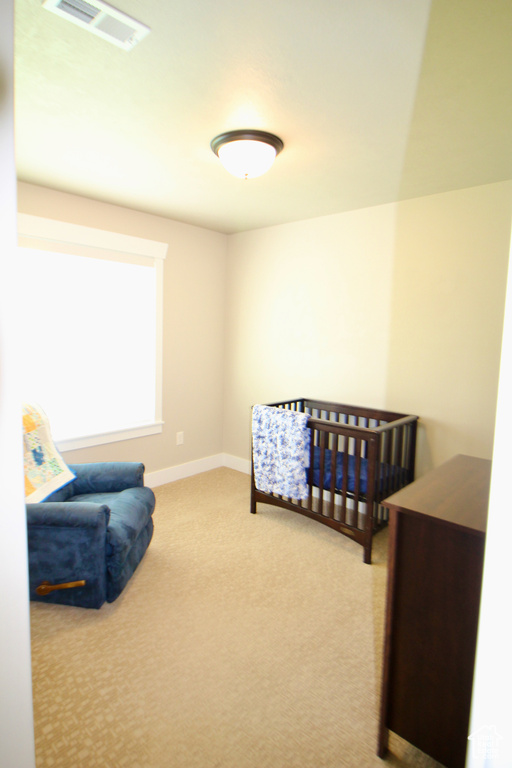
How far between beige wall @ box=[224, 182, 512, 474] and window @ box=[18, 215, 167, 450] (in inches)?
37.5

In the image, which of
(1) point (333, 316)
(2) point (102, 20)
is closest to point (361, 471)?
(1) point (333, 316)

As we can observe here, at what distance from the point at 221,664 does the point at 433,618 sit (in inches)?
39.1

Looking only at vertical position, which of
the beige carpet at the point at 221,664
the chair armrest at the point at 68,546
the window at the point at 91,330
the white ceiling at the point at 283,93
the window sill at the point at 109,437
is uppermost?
the white ceiling at the point at 283,93

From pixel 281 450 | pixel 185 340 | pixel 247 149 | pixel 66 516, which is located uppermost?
pixel 247 149

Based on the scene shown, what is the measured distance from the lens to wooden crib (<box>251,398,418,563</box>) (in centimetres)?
261

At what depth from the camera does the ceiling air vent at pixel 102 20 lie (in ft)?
4.06

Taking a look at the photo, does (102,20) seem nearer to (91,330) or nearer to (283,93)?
(283,93)

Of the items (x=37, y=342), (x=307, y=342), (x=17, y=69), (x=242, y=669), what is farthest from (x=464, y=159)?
(x=37, y=342)

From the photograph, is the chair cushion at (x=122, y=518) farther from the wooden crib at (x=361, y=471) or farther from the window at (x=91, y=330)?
the wooden crib at (x=361, y=471)

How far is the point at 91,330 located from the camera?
3.30 metres

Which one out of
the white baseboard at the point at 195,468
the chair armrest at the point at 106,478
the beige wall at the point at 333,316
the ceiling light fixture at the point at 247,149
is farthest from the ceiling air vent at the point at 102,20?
the white baseboard at the point at 195,468

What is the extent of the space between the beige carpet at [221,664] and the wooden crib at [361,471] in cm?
21

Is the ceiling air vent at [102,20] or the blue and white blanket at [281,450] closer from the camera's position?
the ceiling air vent at [102,20]

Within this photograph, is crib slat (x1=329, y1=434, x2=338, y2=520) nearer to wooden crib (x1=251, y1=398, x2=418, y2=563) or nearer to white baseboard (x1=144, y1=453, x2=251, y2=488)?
wooden crib (x1=251, y1=398, x2=418, y2=563)
